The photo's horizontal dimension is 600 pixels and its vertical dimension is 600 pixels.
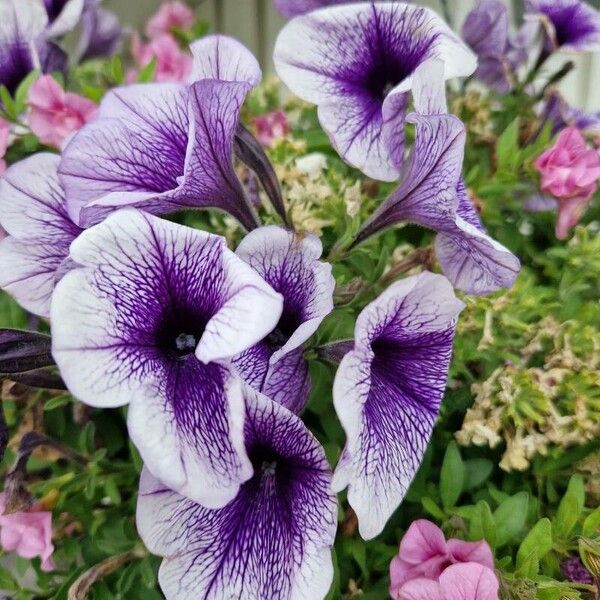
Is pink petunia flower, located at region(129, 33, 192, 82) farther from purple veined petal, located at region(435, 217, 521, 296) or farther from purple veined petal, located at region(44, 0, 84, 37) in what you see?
purple veined petal, located at region(435, 217, 521, 296)

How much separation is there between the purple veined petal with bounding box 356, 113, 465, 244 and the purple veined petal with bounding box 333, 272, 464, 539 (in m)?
0.05

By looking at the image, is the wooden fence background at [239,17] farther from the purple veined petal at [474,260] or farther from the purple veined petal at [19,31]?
the purple veined petal at [474,260]

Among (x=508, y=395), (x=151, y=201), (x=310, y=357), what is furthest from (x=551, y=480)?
(x=151, y=201)

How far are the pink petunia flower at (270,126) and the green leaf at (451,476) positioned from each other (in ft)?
0.98

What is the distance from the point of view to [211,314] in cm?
29

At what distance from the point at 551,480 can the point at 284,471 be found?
0.21m

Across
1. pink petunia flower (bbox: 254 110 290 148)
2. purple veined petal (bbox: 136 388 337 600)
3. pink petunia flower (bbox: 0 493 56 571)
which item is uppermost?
pink petunia flower (bbox: 254 110 290 148)

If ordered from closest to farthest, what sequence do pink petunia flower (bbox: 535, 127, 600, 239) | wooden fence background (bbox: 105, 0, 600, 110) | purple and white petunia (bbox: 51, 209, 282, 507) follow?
purple and white petunia (bbox: 51, 209, 282, 507), pink petunia flower (bbox: 535, 127, 600, 239), wooden fence background (bbox: 105, 0, 600, 110)

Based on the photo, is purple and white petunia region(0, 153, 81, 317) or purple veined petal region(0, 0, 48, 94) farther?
purple veined petal region(0, 0, 48, 94)

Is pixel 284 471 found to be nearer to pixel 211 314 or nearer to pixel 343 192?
pixel 211 314

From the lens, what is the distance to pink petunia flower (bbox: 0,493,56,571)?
1.38 feet

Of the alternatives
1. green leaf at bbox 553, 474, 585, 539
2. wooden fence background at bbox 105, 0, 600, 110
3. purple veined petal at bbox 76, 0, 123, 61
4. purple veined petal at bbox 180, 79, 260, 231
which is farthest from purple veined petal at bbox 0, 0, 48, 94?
wooden fence background at bbox 105, 0, 600, 110

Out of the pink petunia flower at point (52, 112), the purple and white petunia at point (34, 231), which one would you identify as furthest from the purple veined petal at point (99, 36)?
the purple and white petunia at point (34, 231)

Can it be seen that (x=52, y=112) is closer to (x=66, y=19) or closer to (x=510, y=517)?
(x=66, y=19)
